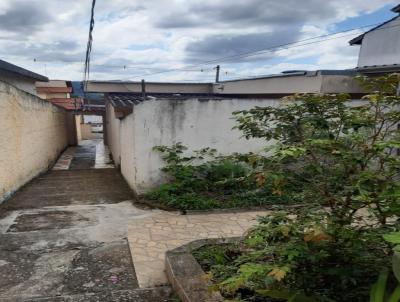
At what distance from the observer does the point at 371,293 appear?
223cm

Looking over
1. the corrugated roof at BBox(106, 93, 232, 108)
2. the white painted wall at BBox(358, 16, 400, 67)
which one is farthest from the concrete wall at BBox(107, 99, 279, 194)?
the white painted wall at BBox(358, 16, 400, 67)

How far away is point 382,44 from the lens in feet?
41.9

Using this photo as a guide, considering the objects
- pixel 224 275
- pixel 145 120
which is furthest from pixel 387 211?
pixel 145 120

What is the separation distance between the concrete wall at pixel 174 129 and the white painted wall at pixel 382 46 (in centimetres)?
688

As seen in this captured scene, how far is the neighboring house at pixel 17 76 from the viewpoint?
11.2 m

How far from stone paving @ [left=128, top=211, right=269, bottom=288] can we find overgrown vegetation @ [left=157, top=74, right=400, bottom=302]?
4.94ft

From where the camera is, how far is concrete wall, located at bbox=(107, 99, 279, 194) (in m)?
7.38

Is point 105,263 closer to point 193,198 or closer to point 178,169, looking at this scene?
point 193,198

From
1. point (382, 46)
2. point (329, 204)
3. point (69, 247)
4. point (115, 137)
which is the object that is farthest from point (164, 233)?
point (382, 46)

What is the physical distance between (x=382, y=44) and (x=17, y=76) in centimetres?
1350

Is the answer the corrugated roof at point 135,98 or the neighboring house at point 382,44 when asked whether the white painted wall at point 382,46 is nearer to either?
the neighboring house at point 382,44

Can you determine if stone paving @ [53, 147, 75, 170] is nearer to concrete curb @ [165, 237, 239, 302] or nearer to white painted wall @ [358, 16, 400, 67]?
concrete curb @ [165, 237, 239, 302]

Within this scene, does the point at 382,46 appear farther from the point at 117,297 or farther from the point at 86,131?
the point at 86,131

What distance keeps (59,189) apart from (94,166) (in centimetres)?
511
